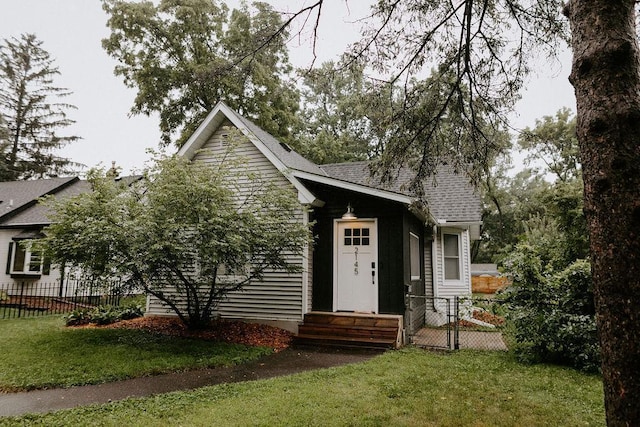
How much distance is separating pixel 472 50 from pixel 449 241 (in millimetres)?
8179

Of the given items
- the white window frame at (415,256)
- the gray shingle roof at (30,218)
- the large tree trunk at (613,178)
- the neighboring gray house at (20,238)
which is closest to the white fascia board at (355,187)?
the white window frame at (415,256)

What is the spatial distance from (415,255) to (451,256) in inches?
96.1

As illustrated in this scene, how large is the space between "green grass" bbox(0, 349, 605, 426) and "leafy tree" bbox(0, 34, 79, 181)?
34.6 m

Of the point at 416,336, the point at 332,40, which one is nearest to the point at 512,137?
the point at 332,40

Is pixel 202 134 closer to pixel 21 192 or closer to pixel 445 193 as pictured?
pixel 445 193

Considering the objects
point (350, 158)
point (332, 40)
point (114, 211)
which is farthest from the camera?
point (350, 158)

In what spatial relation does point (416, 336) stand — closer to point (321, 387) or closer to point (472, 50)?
point (321, 387)

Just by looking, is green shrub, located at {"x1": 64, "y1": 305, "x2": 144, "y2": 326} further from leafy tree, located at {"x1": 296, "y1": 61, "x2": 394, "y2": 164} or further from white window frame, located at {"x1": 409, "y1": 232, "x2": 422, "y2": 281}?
leafy tree, located at {"x1": 296, "y1": 61, "x2": 394, "y2": 164}

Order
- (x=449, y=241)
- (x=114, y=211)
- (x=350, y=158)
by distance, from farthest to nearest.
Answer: (x=350, y=158) → (x=449, y=241) → (x=114, y=211)

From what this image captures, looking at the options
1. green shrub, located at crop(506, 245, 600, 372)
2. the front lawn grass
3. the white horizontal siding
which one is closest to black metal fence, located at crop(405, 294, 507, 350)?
green shrub, located at crop(506, 245, 600, 372)

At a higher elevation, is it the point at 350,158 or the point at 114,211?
the point at 350,158

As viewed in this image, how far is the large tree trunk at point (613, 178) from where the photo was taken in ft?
7.09

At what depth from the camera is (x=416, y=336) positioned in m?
9.41

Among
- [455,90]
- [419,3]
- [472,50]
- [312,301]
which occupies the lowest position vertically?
[312,301]
